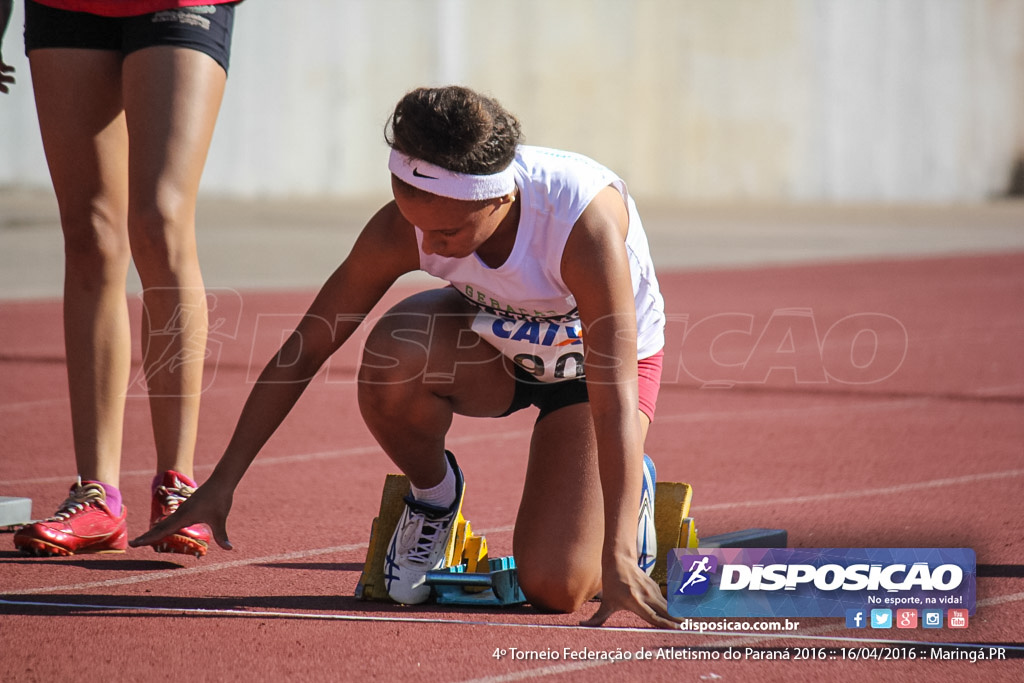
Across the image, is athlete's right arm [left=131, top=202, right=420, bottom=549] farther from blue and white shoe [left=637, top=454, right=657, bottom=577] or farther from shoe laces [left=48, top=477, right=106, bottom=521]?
blue and white shoe [left=637, top=454, right=657, bottom=577]

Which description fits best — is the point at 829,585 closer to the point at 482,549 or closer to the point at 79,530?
the point at 482,549

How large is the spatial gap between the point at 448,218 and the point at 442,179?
94mm

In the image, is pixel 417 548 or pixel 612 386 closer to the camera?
pixel 612 386

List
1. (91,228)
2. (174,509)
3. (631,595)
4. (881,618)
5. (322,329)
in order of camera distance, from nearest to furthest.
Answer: (631,595) → (881,618) → (322,329) → (174,509) → (91,228)

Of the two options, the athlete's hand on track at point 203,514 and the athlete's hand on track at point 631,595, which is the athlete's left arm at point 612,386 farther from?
the athlete's hand on track at point 203,514

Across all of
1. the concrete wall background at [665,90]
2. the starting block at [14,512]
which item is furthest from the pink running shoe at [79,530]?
the concrete wall background at [665,90]

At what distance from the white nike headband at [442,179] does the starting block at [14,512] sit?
166cm

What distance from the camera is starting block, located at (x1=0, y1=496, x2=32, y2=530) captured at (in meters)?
3.69

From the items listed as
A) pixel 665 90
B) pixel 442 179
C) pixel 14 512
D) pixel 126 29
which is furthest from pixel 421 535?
pixel 665 90

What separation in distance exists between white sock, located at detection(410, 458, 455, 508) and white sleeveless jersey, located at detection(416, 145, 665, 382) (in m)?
0.36

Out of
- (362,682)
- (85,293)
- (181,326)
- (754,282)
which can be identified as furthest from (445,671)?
(754,282)

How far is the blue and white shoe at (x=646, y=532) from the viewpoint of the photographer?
3148 mm

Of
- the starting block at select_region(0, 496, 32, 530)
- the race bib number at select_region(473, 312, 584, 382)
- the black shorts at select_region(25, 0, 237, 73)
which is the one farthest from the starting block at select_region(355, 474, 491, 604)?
the black shorts at select_region(25, 0, 237, 73)

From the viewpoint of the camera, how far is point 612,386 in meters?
2.80
